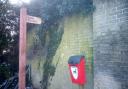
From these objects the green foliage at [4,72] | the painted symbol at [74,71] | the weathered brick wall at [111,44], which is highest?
the weathered brick wall at [111,44]

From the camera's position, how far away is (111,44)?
14.7 ft

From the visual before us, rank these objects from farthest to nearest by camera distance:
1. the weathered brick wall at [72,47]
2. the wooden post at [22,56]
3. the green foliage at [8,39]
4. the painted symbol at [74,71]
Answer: the green foliage at [8,39] < the weathered brick wall at [72,47] < the wooden post at [22,56] < the painted symbol at [74,71]

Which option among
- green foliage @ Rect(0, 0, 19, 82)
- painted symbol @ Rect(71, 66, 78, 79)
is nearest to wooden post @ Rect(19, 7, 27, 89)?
painted symbol @ Rect(71, 66, 78, 79)

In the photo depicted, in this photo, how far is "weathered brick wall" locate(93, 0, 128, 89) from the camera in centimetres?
420

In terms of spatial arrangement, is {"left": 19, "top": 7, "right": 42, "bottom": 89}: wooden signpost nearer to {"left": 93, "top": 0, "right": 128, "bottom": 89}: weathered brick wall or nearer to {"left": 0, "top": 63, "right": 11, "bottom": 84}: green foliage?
{"left": 93, "top": 0, "right": 128, "bottom": 89}: weathered brick wall

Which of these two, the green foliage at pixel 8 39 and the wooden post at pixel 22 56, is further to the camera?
the green foliage at pixel 8 39

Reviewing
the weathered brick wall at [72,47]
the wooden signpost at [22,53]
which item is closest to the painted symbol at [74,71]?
the weathered brick wall at [72,47]

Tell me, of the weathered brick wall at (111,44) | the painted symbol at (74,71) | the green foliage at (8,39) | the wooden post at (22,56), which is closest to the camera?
the weathered brick wall at (111,44)

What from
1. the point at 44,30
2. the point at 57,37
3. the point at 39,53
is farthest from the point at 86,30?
the point at 39,53

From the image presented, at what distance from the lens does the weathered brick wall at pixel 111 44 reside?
420cm

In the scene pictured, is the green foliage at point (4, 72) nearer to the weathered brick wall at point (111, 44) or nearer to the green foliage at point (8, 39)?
the green foliage at point (8, 39)

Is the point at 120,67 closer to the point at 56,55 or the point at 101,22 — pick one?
the point at 101,22

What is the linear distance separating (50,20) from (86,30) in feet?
5.83

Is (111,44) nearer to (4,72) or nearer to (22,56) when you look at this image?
(22,56)
